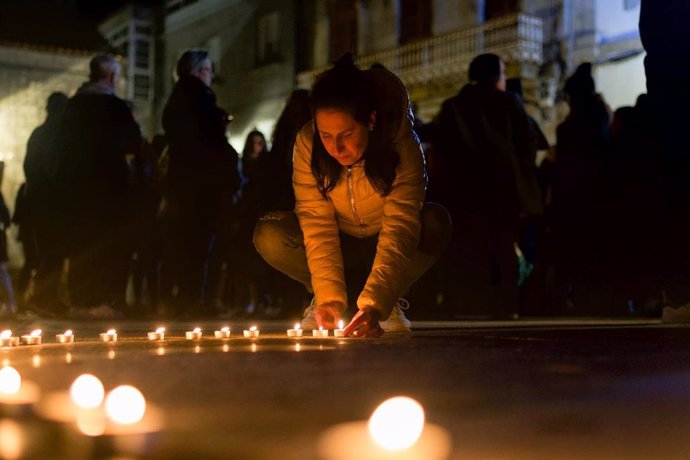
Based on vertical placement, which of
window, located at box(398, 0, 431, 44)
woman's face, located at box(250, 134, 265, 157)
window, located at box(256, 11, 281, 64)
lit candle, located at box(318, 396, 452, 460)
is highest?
window, located at box(256, 11, 281, 64)

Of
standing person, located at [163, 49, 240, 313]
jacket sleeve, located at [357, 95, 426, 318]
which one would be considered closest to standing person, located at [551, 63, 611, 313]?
standing person, located at [163, 49, 240, 313]

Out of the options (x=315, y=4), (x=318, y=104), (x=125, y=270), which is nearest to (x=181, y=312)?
(x=125, y=270)

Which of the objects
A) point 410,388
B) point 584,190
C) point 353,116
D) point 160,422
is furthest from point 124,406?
point 584,190

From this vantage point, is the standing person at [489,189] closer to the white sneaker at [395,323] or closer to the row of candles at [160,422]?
the white sneaker at [395,323]

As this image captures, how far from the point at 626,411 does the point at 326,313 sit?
200 cm

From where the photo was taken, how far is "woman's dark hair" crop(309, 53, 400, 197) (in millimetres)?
3629

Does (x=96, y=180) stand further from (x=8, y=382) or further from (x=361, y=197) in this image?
(x=8, y=382)

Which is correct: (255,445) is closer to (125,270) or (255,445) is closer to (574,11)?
(125,270)

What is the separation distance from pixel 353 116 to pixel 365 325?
2.57 ft

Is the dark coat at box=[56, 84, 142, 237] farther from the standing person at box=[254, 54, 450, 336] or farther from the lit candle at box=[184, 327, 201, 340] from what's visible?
the lit candle at box=[184, 327, 201, 340]

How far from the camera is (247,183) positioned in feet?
26.7

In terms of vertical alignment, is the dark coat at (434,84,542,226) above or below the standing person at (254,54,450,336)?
above

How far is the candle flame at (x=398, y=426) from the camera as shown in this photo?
1429 millimetres

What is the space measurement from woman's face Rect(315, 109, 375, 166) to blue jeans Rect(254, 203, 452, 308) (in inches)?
23.7
